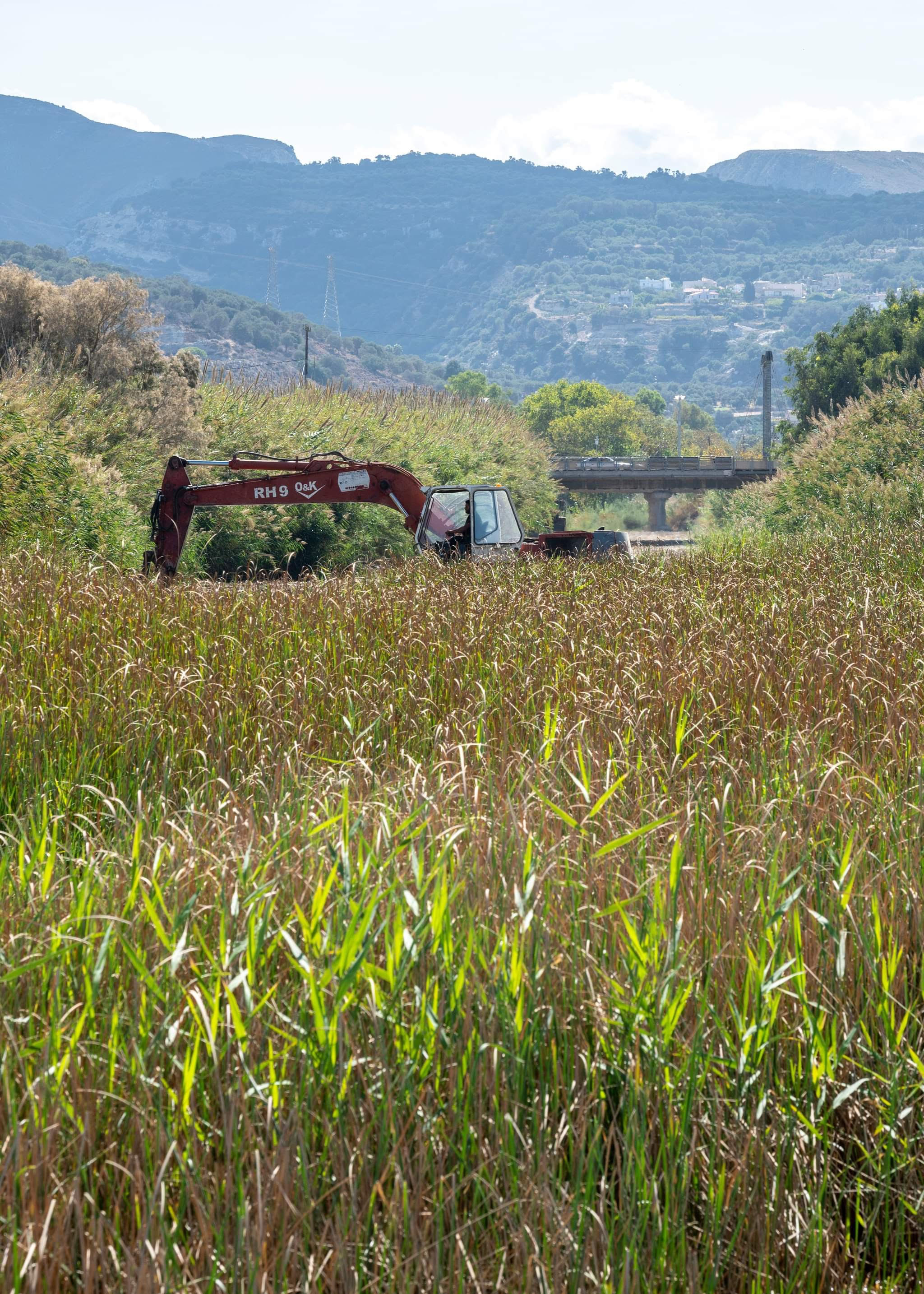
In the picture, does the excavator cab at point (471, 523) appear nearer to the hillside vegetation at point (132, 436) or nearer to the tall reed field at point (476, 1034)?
the hillside vegetation at point (132, 436)

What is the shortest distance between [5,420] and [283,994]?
48.0 ft

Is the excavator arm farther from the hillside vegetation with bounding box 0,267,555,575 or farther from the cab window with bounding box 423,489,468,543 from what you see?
the hillside vegetation with bounding box 0,267,555,575

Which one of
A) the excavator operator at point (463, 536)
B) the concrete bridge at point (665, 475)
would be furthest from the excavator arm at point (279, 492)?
the concrete bridge at point (665, 475)

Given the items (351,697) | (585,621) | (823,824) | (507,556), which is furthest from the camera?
(507,556)

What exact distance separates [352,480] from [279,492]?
895 mm

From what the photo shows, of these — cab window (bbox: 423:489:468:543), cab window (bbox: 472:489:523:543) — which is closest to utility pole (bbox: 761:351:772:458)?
cab window (bbox: 472:489:523:543)

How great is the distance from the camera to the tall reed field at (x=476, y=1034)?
98.5 inches

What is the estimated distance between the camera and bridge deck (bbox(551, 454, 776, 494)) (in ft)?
208

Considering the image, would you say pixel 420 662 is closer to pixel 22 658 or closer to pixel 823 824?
pixel 22 658

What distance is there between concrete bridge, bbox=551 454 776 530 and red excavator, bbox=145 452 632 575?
43.9 metres

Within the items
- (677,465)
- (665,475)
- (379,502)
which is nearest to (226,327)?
(677,465)

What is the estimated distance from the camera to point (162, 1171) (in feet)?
7.98

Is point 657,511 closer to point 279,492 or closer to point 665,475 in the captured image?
point 665,475

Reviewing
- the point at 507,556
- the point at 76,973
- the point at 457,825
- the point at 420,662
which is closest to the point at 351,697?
the point at 420,662
